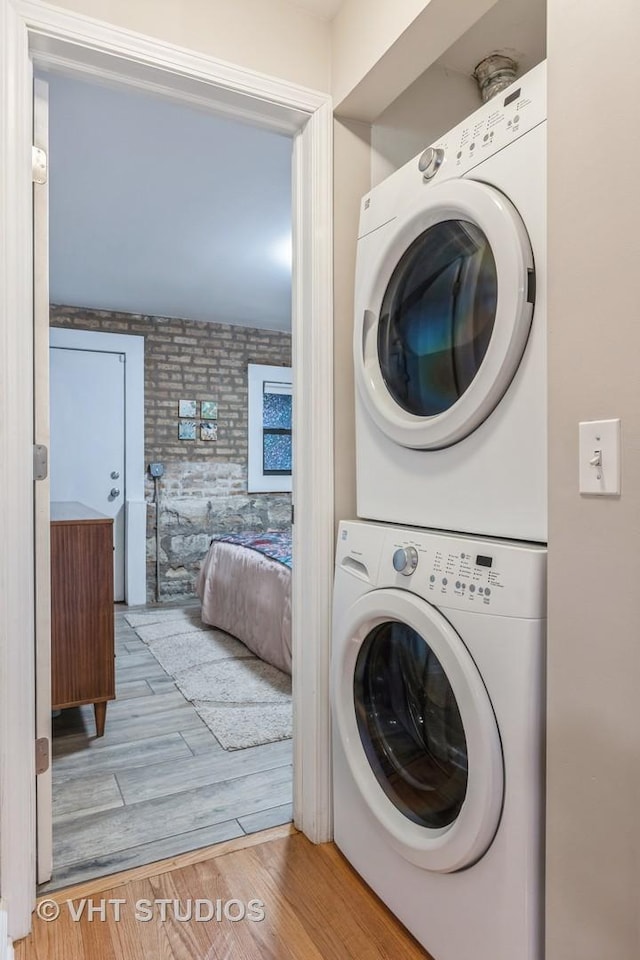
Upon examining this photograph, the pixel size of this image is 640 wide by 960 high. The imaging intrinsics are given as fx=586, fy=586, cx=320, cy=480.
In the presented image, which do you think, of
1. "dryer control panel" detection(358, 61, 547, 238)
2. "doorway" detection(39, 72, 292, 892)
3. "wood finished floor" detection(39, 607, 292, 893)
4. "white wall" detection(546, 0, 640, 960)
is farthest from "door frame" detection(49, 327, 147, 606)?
"white wall" detection(546, 0, 640, 960)

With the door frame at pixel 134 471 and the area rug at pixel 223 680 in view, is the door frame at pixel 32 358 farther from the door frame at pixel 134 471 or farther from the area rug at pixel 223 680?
the door frame at pixel 134 471

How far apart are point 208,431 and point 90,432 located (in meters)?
1.00

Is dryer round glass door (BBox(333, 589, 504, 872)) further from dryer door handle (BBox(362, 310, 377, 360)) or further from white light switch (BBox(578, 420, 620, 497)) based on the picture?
dryer door handle (BBox(362, 310, 377, 360))

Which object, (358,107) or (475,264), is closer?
(475,264)

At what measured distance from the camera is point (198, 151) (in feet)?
8.17

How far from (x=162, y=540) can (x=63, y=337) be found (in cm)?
186

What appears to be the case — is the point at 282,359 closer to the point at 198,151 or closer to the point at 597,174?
the point at 198,151

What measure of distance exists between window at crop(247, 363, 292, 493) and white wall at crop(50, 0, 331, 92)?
3795 millimetres

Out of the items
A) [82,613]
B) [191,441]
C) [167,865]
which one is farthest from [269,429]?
[167,865]

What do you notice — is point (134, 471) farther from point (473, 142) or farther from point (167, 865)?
point (473, 142)

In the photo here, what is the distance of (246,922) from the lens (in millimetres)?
1430

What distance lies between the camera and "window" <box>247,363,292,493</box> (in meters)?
5.54

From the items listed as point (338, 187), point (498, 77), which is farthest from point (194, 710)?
point (498, 77)

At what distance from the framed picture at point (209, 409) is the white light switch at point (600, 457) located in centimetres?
459
